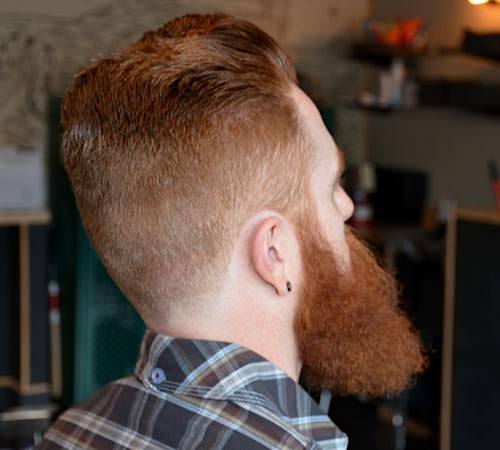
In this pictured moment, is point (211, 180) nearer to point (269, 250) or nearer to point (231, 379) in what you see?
point (269, 250)

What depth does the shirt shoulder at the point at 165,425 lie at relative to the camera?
996 mm

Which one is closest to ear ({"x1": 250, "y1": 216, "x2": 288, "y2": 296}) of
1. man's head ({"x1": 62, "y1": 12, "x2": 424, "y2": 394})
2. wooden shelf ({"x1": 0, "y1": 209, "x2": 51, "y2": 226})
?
man's head ({"x1": 62, "y1": 12, "x2": 424, "y2": 394})

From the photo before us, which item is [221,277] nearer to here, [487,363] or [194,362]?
[194,362]

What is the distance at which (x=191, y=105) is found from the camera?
1.06m

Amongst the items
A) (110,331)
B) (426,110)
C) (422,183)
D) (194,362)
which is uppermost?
(194,362)

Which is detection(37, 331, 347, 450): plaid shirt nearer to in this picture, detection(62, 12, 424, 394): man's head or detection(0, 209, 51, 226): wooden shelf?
detection(62, 12, 424, 394): man's head

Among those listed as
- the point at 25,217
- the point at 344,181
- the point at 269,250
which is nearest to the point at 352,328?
the point at 269,250

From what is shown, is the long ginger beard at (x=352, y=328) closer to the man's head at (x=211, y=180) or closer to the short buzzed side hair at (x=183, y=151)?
the man's head at (x=211, y=180)

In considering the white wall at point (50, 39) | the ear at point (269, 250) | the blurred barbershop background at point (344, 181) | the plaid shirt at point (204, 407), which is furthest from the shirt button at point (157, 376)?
the white wall at point (50, 39)

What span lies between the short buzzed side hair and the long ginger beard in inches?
4.3

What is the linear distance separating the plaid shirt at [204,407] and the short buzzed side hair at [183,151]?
7cm

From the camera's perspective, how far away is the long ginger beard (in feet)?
3.82

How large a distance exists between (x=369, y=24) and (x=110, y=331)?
83.7 inches

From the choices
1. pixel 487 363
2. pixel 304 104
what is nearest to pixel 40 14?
pixel 487 363
